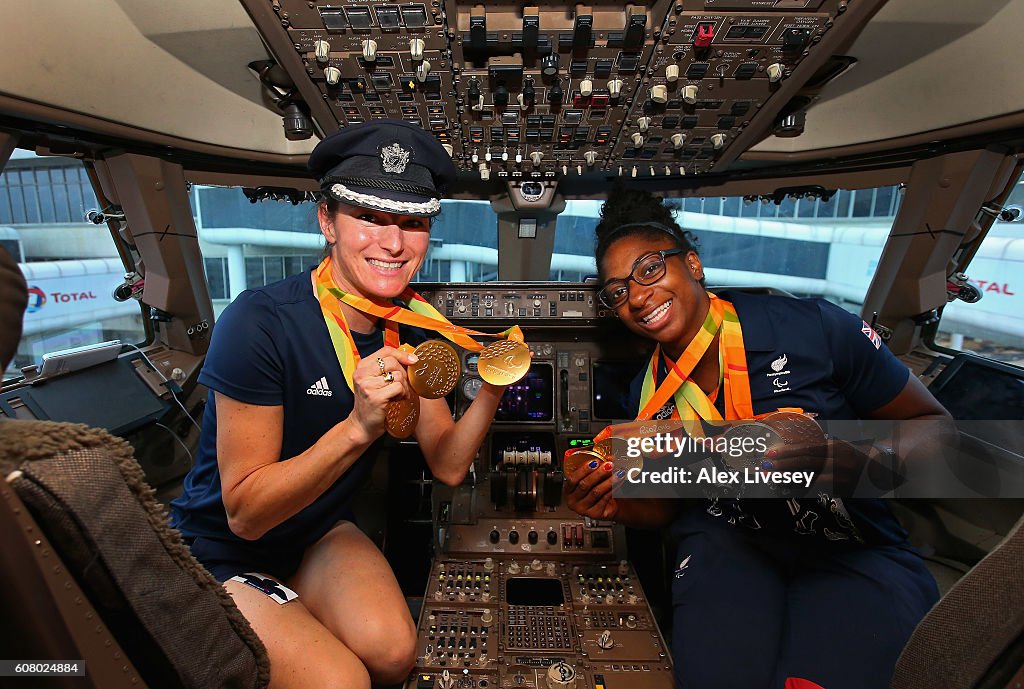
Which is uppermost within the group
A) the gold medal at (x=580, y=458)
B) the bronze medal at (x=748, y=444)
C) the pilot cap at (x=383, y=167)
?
the pilot cap at (x=383, y=167)

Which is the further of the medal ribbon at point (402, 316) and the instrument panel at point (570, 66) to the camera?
the instrument panel at point (570, 66)

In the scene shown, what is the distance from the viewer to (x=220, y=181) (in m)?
3.29

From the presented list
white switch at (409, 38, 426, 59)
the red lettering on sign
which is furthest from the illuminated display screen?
the red lettering on sign

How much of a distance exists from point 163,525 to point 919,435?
7.17ft

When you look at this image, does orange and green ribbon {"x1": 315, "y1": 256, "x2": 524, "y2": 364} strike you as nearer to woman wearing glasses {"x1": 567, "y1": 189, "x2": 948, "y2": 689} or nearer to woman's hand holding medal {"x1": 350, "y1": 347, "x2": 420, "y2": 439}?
woman's hand holding medal {"x1": 350, "y1": 347, "x2": 420, "y2": 439}

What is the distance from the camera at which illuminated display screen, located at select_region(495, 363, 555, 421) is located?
2955 millimetres

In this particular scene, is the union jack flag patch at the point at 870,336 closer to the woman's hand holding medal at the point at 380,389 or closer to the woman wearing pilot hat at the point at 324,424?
the woman wearing pilot hat at the point at 324,424

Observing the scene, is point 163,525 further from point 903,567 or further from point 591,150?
point 591,150

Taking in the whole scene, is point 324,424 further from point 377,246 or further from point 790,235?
point 790,235

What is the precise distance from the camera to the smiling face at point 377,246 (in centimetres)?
153

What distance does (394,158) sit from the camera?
1.50m

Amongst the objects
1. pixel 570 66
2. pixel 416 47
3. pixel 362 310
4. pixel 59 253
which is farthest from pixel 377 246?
pixel 59 253

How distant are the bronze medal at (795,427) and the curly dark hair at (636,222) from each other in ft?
2.24

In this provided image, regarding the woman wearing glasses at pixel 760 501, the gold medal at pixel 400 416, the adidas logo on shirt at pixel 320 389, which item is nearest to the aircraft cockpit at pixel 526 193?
the adidas logo on shirt at pixel 320 389
